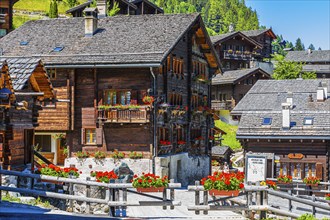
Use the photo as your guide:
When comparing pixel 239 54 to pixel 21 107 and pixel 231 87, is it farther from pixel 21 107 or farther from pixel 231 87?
pixel 21 107

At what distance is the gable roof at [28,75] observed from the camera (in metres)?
25.5

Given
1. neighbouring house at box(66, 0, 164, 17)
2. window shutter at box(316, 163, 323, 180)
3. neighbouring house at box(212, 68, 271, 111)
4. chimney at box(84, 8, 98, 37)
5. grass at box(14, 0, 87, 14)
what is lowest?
window shutter at box(316, 163, 323, 180)

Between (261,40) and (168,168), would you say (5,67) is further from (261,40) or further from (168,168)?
(261,40)

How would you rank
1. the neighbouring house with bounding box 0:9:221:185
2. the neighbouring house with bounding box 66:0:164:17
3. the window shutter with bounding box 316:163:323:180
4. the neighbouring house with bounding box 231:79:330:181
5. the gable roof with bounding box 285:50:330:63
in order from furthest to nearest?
1. the gable roof with bounding box 285:50:330:63
2. the neighbouring house with bounding box 66:0:164:17
3. the neighbouring house with bounding box 231:79:330:181
4. the window shutter with bounding box 316:163:323:180
5. the neighbouring house with bounding box 0:9:221:185

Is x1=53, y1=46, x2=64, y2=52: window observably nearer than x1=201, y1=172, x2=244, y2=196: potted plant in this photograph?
No

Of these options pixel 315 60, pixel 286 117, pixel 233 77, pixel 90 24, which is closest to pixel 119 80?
pixel 90 24

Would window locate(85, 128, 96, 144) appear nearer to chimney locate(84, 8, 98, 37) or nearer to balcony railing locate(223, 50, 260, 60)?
chimney locate(84, 8, 98, 37)

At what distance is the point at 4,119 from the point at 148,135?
12898mm

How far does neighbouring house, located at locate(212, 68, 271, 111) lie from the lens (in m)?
72.5

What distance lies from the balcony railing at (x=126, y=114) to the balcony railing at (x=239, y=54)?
1851 inches

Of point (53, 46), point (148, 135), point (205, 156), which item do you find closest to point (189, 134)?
point (205, 156)

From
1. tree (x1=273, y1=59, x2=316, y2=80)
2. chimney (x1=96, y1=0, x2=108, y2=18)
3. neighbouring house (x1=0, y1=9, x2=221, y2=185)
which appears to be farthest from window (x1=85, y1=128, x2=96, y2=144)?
tree (x1=273, y1=59, x2=316, y2=80)

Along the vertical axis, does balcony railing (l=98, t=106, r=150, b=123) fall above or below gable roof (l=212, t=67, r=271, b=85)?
below

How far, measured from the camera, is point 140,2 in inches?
3002
